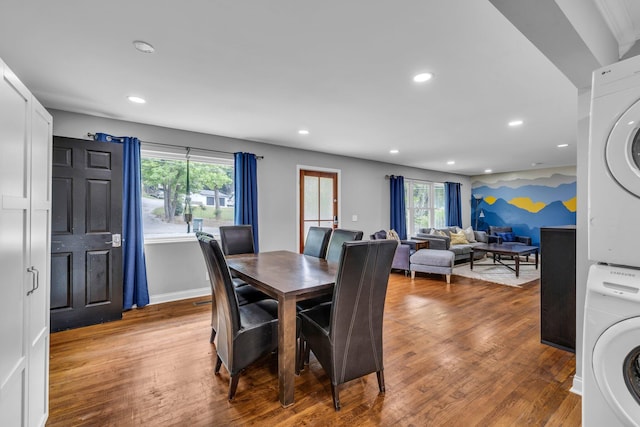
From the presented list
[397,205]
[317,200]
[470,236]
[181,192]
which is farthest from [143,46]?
[470,236]

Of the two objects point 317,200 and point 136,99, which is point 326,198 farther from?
point 136,99

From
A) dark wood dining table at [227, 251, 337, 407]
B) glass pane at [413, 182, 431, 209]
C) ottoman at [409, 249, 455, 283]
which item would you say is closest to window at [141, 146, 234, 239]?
dark wood dining table at [227, 251, 337, 407]

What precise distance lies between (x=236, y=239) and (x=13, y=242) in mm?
2340

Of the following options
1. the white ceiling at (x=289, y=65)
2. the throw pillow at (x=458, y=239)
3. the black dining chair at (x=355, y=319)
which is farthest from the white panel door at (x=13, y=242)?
the throw pillow at (x=458, y=239)

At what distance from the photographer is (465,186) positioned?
8883 millimetres

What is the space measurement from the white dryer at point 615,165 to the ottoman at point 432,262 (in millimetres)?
3806

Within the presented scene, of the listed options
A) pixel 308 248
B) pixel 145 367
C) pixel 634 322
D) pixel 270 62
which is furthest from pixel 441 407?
pixel 270 62

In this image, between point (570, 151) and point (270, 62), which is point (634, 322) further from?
point (570, 151)

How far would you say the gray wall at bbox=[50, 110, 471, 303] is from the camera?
3674 millimetres

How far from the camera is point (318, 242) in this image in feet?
10.8

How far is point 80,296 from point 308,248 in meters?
2.53

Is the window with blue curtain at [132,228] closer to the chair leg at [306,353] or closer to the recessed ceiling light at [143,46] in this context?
the recessed ceiling light at [143,46]

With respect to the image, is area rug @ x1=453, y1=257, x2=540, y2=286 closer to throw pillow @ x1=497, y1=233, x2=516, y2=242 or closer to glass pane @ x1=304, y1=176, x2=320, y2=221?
throw pillow @ x1=497, y1=233, x2=516, y2=242

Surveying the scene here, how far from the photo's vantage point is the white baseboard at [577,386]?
1960mm
